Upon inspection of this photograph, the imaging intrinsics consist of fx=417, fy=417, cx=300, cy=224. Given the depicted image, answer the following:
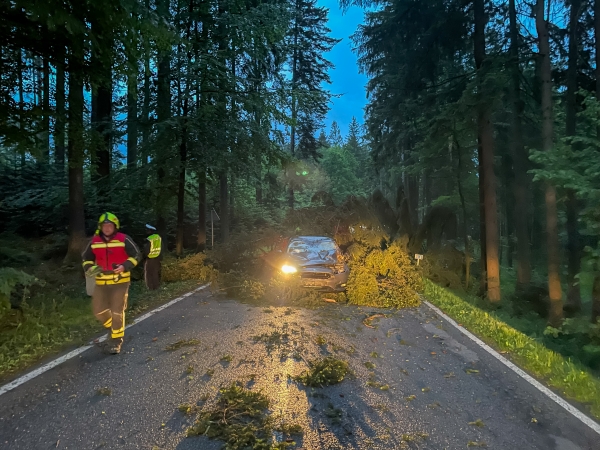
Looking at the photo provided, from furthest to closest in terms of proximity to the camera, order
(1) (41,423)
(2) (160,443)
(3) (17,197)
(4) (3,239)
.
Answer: (3) (17,197)
(4) (3,239)
(1) (41,423)
(2) (160,443)

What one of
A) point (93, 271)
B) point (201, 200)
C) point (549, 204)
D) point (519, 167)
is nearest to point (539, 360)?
point (93, 271)

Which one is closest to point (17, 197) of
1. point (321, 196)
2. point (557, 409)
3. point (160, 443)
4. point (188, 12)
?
point (188, 12)

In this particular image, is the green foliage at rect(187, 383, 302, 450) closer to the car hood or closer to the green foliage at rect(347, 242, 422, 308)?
the green foliage at rect(347, 242, 422, 308)

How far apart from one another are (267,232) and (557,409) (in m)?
14.4

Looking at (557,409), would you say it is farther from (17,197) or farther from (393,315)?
(17,197)

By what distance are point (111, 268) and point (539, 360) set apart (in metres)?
6.30

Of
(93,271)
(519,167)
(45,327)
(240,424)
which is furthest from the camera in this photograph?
(519,167)

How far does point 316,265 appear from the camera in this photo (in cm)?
1075

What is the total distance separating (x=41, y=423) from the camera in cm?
375

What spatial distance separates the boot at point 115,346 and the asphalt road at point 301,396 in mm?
123

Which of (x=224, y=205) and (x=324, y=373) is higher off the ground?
(x=224, y=205)

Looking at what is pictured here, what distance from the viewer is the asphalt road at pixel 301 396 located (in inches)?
144

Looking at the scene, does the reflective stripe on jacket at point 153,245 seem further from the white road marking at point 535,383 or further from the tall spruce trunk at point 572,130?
the tall spruce trunk at point 572,130

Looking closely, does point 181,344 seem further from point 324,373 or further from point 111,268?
point 324,373
